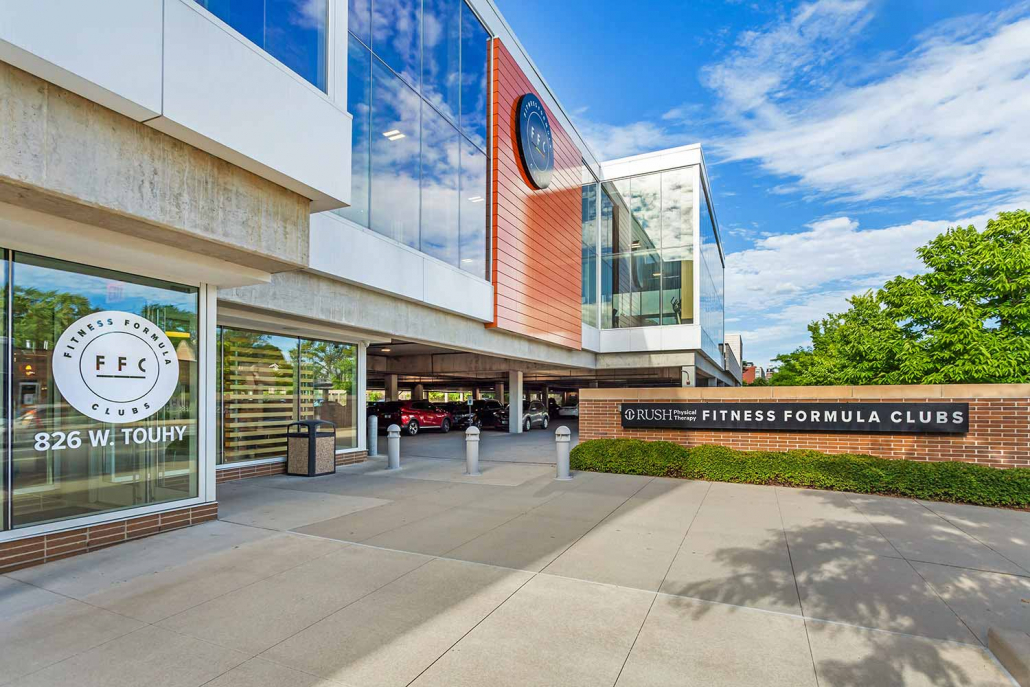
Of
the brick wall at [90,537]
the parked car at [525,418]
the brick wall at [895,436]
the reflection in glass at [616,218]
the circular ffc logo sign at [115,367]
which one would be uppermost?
the reflection in glass at [616,218]

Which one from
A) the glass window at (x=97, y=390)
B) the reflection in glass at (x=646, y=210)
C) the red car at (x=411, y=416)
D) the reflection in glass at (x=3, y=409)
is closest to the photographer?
the reflection in glass at (x=3, y=409)

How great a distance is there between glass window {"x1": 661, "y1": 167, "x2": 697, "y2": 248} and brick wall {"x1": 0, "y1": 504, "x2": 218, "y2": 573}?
22.8m

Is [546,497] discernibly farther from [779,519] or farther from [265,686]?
[265,686]

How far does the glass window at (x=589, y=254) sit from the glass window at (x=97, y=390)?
1928cm

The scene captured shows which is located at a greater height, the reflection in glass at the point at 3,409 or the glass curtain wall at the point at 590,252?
the glass curtain wall at the point at 590,252

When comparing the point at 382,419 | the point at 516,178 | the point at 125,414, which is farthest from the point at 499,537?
the point at 382,419

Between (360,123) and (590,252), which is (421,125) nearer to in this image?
(360,123)

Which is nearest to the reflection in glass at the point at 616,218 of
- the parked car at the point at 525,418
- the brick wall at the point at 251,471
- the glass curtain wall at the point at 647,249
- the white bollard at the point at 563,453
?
the glass curtain wall at the point at 647,249

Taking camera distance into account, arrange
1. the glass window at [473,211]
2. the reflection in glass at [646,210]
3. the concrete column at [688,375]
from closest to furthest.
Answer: the glass window at [473,211], the concrete column at [688,375], the reflection in glass at [646,210]

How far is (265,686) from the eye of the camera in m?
3.61

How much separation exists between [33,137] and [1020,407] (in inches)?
554

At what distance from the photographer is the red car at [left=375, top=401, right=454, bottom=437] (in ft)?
75.8

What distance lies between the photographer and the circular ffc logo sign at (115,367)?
6352 millimetres

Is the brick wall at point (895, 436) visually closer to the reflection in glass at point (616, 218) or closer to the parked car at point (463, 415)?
the parked car at point (463, 415)
